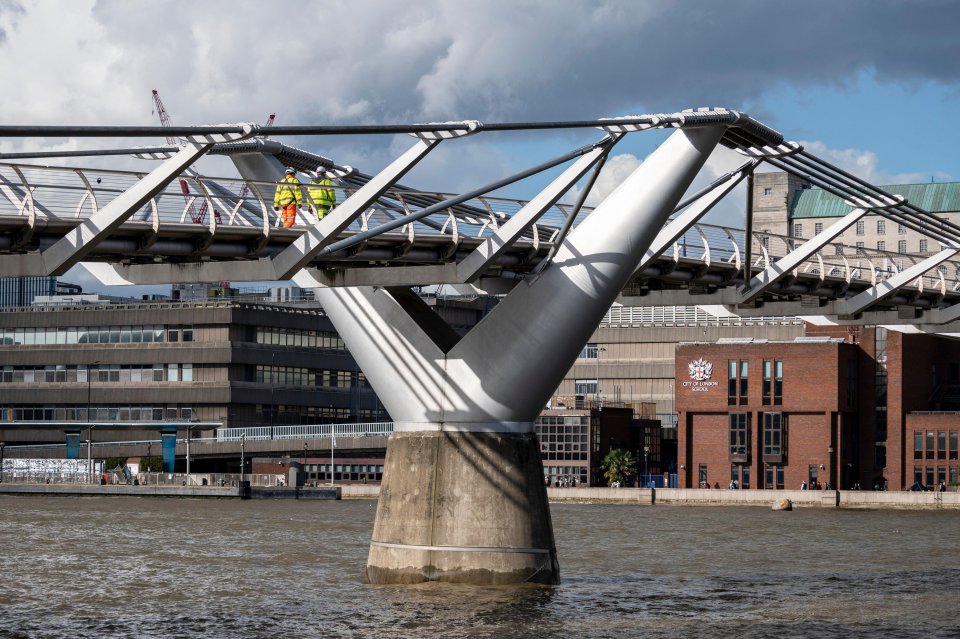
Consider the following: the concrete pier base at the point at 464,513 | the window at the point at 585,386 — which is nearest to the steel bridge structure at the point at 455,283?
the concrete pier base at the point at 464,513

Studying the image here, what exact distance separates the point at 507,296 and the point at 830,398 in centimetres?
6544

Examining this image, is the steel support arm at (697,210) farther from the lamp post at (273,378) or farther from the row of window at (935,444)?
the lamp post at (273,378)

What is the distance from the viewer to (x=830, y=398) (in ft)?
319

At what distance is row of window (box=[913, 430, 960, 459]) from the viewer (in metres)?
96.7

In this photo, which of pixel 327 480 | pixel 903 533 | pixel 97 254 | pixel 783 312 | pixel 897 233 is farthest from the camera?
pixel 897 233

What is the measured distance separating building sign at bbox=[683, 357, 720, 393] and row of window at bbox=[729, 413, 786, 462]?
7.72 ft

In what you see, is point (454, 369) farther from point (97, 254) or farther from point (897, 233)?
point (897, 233)

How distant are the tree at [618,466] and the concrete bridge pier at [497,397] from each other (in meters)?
70.7

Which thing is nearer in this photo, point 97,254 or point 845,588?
point 97,254

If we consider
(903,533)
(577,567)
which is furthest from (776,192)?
(577,567)

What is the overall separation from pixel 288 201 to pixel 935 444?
235 ft

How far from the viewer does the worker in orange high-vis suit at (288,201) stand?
33.0 meters

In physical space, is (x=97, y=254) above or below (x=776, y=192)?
below

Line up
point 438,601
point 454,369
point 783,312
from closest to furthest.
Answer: point 438,601 < point 454,369 < point 783,312
